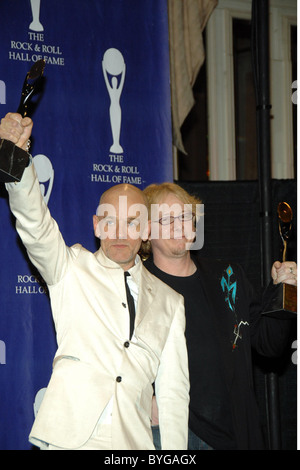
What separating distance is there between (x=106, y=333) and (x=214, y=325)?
664 mm

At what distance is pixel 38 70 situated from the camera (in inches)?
91.8

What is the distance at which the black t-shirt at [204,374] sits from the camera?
277 cm

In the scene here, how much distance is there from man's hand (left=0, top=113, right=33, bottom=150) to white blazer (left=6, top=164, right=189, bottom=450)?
0.31 feet

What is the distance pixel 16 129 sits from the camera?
2219 millimetres

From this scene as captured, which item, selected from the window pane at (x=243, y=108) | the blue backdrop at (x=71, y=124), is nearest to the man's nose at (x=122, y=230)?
the blue backdrop at (x=71, y=124)

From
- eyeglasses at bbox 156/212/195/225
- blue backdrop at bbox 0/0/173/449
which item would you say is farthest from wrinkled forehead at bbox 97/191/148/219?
blue backdrop at bbox 0/0/173/449

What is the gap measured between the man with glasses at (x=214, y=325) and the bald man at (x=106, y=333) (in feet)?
0.71

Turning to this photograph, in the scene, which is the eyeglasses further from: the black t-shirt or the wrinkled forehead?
the wrinkled forehead

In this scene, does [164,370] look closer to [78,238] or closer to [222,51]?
[78,238]

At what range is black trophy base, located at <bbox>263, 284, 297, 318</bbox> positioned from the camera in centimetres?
285

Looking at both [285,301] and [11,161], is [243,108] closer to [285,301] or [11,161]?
[285,301]

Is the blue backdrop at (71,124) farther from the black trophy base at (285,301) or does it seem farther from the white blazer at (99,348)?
the black trophy base at (285,301)

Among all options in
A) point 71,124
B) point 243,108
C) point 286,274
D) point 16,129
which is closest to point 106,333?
point 16,129
